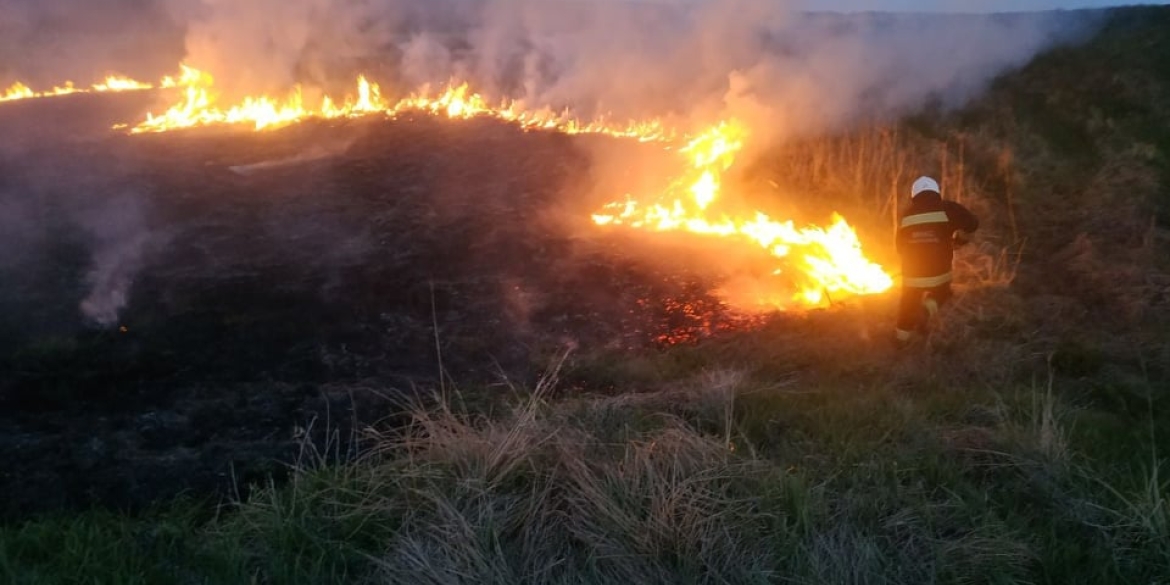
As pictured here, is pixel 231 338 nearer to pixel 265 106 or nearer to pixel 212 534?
pixel 212 534

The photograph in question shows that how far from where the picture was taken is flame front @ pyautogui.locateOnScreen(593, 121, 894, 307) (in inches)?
321

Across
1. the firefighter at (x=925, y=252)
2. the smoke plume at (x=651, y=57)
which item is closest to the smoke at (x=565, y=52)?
the smoke plume at (x=651, y=57)

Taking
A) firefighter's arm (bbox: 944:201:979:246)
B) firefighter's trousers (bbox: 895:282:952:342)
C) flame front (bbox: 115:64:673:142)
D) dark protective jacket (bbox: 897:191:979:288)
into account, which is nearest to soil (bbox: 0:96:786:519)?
flame front (bbox: 115:64:673:142)

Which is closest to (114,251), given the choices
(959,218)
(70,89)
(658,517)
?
(658,517)

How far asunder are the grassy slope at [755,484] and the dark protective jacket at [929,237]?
48cm

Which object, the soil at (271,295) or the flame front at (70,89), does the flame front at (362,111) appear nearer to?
the soil at (271,295)

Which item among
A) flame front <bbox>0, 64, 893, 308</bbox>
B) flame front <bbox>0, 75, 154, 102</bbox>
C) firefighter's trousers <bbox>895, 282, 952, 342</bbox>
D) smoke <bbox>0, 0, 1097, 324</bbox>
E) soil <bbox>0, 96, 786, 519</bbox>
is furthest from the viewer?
flame front <bbox>0, 75, 154, 102</bbox>

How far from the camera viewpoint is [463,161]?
12.1 metres

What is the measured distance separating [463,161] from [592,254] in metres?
3.67

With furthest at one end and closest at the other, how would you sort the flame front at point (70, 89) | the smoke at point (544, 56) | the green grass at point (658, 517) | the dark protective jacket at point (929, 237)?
the flame front at point (70, 89) → the smoke at point (544, 56) → the dark protective jacket at point (929, 237) → the green grass at point (658, 517)

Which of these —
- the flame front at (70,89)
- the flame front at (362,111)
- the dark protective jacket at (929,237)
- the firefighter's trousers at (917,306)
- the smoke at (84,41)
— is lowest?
the firefighter's trousers at (917,306)

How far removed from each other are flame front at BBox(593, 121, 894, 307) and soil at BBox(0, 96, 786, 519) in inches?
25.4

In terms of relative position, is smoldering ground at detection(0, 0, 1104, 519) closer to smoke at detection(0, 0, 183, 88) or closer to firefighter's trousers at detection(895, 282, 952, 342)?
firefighter's trousers at detection(895, 282, 952, 342)

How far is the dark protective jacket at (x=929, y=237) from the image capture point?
22.3 feet
